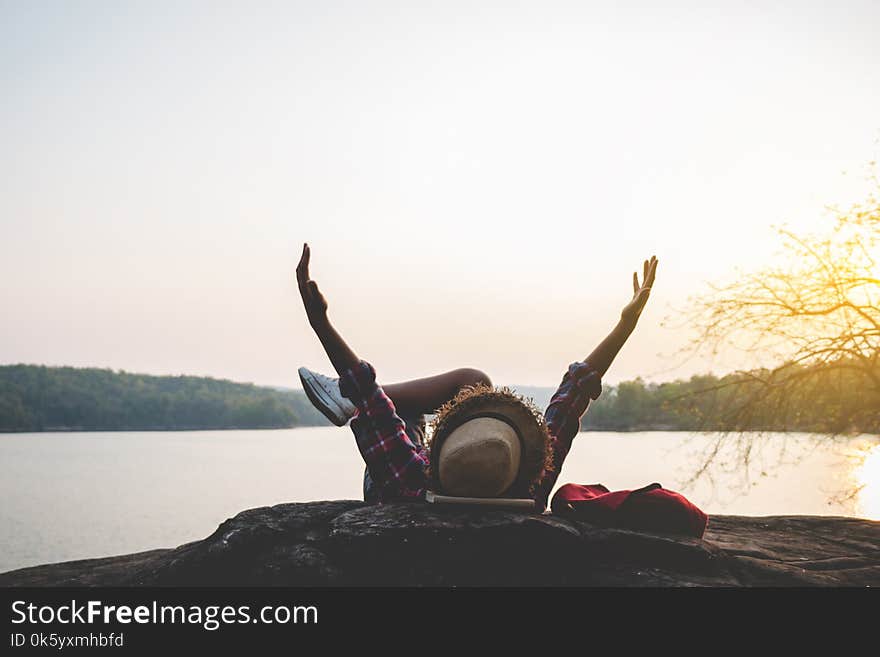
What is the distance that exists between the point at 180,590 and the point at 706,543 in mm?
2784

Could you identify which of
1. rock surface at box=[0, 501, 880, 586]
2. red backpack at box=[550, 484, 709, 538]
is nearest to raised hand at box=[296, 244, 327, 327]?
rock surface at box=[0, 501, 880, 586]

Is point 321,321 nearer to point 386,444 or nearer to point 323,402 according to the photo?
point 323,402

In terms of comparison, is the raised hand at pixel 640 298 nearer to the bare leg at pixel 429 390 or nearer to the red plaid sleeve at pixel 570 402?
the red plaid sleeve at pixel 570 402

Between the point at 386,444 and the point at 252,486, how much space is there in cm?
3079

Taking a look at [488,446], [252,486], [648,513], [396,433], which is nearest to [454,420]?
[488,446]

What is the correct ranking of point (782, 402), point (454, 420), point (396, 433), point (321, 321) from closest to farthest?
point (454, 420) < point (321, 321) < point (396, 433) < point (782, 402)

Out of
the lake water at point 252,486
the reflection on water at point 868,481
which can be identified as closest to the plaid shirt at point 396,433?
the lake water at point 252,486

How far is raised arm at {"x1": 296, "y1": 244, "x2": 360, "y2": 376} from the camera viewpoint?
4051 mm

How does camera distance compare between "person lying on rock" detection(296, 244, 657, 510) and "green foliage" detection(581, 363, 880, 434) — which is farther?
"green foliage" detection(581, 363, 880, 434)

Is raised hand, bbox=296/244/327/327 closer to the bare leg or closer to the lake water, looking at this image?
the bare leg

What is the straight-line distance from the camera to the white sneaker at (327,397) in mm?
4484

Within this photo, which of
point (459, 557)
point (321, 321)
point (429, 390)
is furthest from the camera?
point (429, 390)

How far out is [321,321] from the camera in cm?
412

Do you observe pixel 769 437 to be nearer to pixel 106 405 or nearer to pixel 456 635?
pixel 456 635
